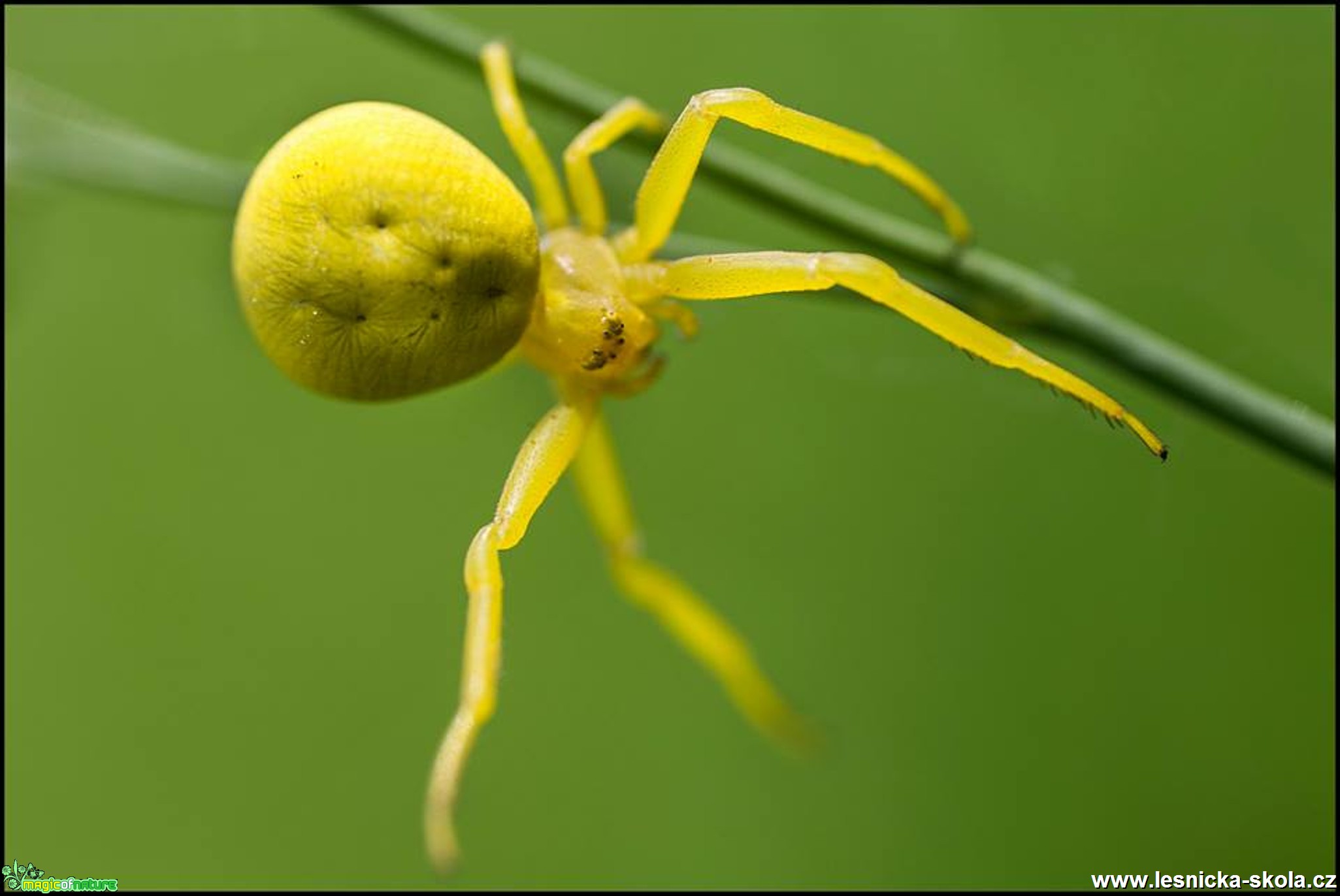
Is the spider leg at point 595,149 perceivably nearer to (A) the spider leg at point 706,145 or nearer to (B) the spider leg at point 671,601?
(A) the spider leg at point 706,145

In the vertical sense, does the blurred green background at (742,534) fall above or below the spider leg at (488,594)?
above

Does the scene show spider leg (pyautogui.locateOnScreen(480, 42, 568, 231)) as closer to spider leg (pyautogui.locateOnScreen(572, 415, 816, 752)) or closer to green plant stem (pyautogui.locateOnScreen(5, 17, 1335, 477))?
green plant stem (pyautogui.locateOnScreen(5, 17, 1335, 477))

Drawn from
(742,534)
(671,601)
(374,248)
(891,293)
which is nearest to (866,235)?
(891,293)

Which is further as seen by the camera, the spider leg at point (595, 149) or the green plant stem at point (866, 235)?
the spider leg at point (595, 149)

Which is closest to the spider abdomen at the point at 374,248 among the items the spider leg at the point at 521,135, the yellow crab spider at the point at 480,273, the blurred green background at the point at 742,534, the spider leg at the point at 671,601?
the yellow crab spider at the point at 480,273

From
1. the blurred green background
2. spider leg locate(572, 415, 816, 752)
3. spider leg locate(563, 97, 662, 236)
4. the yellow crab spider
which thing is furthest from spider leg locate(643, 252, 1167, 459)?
the blurred green background

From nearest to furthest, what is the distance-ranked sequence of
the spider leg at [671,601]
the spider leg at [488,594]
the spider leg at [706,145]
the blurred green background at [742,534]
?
1. the spider leg at [488,594]
2. the spider leg at [706,145]
3. the spider leg at [671,601]
4. the blurred green background at [742,534]

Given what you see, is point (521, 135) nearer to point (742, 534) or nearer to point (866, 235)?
point (866, 235)

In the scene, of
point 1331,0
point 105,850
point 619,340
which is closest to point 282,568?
point 105,850
